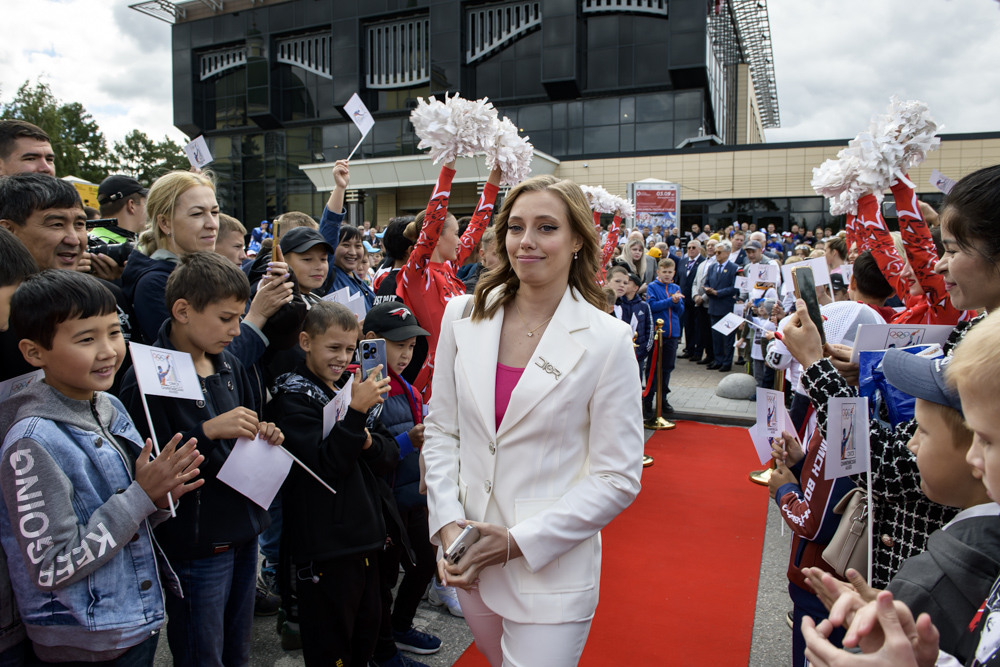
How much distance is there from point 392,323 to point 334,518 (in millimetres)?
1002

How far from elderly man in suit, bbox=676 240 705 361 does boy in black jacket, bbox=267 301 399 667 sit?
408 inches

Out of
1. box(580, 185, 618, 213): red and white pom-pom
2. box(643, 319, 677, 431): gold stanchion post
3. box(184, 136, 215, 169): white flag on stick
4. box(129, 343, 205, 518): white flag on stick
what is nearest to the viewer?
box(129, 343, 205, 518): white flag on stick

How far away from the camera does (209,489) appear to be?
224 centimetres

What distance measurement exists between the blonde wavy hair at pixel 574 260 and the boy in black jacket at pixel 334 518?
60 cm

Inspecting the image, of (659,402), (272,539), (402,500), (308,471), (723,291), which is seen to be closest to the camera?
(308,471)

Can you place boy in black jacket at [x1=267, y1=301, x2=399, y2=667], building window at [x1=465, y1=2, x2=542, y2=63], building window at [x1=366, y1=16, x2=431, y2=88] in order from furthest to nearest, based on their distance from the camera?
building window at [x1=366, y1=16, x2=431, y2=88] → building window at [x1=465, y1=2, x2=542, y2=63] → boy in black jacket at [x1=267, y1=301, x2=399, y2=667]

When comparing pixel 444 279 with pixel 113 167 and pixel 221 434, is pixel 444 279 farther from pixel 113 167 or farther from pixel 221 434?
pixel 113 167

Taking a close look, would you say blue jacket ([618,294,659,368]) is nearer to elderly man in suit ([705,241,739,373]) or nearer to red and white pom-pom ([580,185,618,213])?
red and white pom-pom ([580,185,618,213])

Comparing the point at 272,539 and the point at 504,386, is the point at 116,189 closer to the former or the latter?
the point at 272,539

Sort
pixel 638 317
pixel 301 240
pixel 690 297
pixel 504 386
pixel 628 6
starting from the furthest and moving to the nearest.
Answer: pixel 628 6 → pixel 690 297 → pixel 638 317 → pixel 301 240 → pixel 504 386

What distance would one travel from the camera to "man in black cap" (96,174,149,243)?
3926 mm

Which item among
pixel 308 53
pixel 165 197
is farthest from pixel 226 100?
pixel 165 197

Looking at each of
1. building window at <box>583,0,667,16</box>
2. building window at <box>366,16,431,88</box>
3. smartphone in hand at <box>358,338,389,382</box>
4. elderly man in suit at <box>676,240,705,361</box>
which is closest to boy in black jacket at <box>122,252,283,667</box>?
smartphone in hand at <box>358,338,389,382</box>

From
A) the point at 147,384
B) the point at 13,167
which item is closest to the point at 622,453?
the point at 147,384
